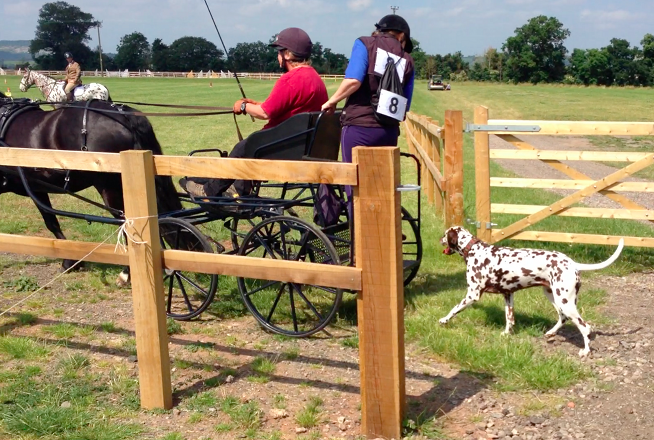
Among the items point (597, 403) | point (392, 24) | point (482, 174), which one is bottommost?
point (597, 403)

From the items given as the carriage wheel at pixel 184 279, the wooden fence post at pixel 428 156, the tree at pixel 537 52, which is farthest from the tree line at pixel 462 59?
the carriage wheel at pixel 184 279

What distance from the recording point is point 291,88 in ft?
18.9

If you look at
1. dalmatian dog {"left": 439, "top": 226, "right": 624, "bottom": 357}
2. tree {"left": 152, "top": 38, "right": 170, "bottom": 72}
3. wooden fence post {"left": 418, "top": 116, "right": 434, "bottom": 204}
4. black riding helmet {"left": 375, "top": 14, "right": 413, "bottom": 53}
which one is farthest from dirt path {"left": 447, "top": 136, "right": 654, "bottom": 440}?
tree {"left": 152, "top": 38, "right": 170, "bottom": 72}

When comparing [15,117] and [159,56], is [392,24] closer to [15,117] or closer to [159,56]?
[15,117]

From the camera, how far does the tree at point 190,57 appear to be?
355 ft

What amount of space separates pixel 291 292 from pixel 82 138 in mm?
2825

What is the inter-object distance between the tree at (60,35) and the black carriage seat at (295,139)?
370 feet

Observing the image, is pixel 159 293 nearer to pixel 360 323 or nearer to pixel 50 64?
pixel 360 323

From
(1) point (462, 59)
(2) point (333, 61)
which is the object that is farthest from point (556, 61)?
(2) point (333, 61)

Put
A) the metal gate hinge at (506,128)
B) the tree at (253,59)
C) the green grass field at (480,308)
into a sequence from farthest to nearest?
1. the tree at (253,59)
2. the metal gate hinge at (506,128)
3. the green grass field at (480,308)

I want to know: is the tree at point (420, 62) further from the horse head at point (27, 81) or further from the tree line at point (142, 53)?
the horse head at point (27, 81)

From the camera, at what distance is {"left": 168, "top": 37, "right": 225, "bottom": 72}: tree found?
108 meters

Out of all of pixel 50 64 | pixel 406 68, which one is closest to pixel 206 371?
pixel 406 68

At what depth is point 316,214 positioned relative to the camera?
5.95m
